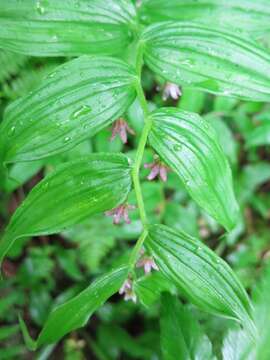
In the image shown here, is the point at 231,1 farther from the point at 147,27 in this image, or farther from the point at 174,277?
the point at 174,277

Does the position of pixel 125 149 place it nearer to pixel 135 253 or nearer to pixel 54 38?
pixel 54 38

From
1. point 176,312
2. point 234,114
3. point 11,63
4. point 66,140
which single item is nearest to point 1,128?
point 66,140

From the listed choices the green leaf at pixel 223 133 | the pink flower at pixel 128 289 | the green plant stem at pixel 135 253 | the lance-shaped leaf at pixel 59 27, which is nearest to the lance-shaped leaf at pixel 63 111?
the lance-shaped leaf at pixel 59 27

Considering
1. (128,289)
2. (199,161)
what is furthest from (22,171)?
(199,161)

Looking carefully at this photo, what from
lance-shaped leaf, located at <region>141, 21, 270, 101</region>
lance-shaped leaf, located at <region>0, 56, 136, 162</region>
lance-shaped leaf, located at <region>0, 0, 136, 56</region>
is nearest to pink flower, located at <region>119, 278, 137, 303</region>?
lance-shaped leaf, located at <region>0, 56, 136, 162</region>

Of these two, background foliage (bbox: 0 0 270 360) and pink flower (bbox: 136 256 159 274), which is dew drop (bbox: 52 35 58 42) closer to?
background foliage (bbox: 0 0 270 360)

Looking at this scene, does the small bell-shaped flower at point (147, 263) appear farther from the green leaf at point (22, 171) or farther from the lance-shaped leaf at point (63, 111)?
the green leaf at point (22, 171)
